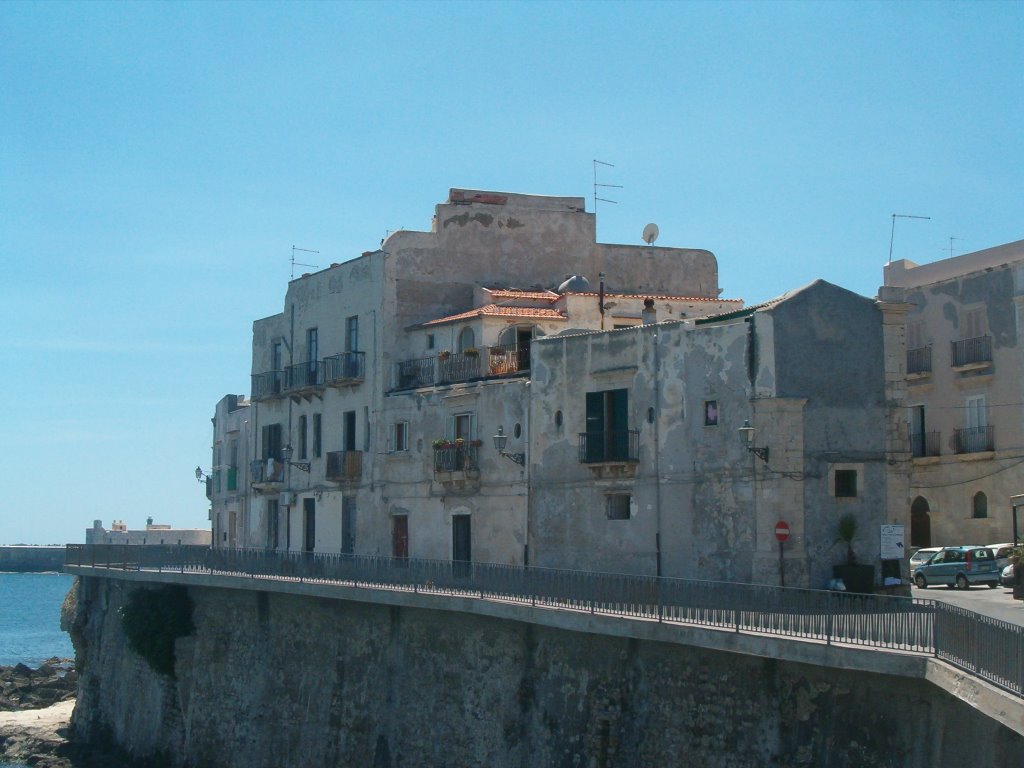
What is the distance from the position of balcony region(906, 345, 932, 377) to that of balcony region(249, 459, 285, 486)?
2054 centimetres

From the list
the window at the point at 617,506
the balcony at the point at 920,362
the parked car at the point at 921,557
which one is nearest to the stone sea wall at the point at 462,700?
the window at the point at 617,506

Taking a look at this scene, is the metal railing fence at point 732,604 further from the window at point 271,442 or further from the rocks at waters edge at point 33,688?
the rocks at waters edge at point 33,688

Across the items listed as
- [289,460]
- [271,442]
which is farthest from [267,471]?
[289,460]

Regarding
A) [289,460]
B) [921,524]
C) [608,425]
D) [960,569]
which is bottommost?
[960,569]

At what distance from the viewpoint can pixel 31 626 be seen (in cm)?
11981

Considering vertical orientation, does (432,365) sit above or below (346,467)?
above

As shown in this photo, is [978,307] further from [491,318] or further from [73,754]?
[73,754]

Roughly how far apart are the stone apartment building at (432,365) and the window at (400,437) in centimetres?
6

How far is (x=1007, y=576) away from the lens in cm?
3584

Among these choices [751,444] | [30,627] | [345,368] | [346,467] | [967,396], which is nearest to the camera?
[751,444]

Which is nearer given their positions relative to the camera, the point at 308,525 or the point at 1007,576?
the point at 1007,576

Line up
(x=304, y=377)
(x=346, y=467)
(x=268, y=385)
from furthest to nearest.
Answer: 1. (x=268, y=385)
2. (x=304, y=377)
3. (x=346, y=467)

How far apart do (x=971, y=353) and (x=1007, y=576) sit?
8324 millimetres

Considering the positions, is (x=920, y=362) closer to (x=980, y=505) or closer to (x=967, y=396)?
(x=967, y=396)
